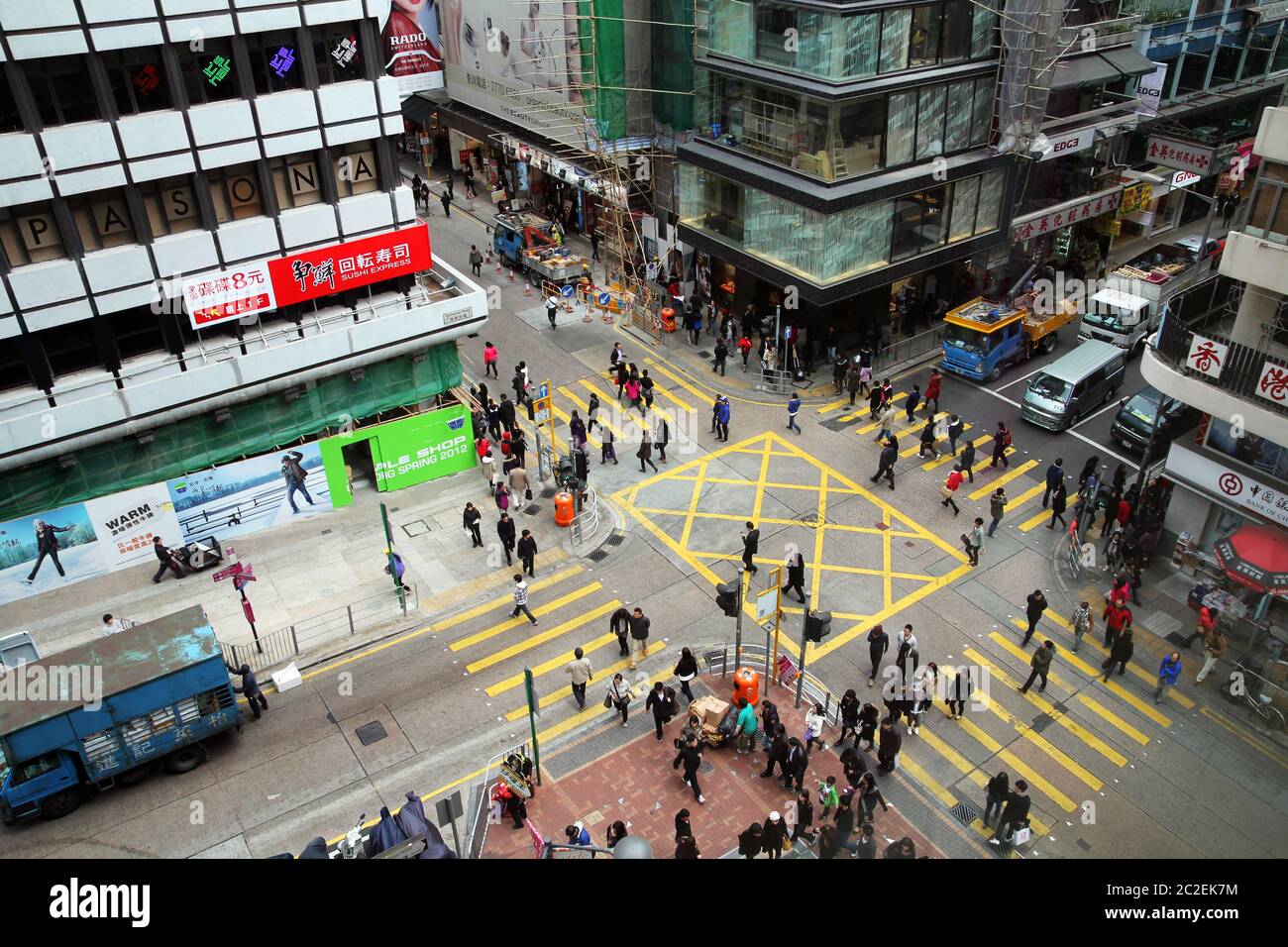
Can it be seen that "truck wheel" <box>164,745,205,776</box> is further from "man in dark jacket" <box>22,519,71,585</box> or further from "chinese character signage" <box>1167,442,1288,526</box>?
"chinese character signage" <box>1167,442,1288,526</box>

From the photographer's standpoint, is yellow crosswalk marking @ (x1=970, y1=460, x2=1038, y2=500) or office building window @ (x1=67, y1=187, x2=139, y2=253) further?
yellow crosswalk marking @ (x1=970, y1=460, x2=1038, y2=500)

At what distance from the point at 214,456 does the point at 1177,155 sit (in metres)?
40.3

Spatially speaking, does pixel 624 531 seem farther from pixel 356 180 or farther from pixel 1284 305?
pixel 1284 305

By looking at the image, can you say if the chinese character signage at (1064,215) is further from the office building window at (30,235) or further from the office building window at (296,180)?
the office building window at (30,235)

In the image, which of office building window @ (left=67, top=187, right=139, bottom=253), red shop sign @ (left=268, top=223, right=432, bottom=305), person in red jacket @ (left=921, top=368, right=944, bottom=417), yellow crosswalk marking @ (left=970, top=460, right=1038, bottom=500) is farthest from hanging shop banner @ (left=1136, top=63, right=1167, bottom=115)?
office building window @ (left=67, top=187, right=139, bottom=253)

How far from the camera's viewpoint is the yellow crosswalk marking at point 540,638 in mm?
22469

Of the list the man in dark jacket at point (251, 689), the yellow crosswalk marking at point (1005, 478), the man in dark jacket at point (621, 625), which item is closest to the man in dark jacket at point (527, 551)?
the man in dark jacket at point (621, 625)

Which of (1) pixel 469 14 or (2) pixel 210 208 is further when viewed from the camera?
(1) pixel 469 14

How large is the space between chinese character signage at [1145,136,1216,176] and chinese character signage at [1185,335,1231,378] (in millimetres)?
24438

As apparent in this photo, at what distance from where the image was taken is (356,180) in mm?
25797

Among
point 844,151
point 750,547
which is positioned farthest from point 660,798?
point 844,151

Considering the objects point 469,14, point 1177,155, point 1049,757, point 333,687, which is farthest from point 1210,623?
point 469,14

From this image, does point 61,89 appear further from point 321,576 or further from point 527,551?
point 527,551

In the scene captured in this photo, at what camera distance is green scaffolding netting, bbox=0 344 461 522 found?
23.6m
